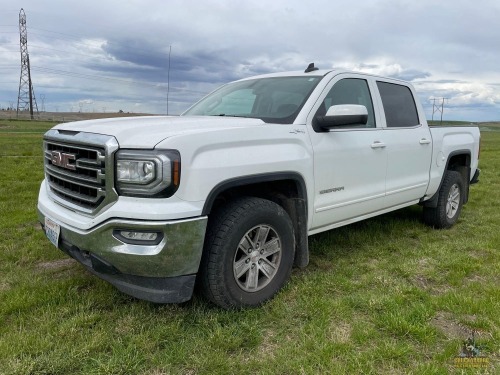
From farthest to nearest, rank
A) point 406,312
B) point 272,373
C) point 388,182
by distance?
point 388,182, point 406,312, point 272,373

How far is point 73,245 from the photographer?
293cm

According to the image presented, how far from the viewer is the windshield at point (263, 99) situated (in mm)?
3635

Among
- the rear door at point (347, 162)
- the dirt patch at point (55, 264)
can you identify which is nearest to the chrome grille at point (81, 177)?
the dirt patch at point (55, 264)

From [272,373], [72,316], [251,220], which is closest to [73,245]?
[72,316]

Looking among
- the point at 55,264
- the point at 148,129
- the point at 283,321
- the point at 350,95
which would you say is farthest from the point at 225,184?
the point at 55,264

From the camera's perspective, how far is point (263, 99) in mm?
3979

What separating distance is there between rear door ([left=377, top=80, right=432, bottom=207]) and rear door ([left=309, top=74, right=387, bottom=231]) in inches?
7.1

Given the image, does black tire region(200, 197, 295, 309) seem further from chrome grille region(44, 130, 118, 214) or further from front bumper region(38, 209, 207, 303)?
chrome grille region(44, 130, 118, 214)

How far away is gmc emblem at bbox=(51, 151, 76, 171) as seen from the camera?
295 cm

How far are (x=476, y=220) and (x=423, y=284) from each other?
297 centimetres

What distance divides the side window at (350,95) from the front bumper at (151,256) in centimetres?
173

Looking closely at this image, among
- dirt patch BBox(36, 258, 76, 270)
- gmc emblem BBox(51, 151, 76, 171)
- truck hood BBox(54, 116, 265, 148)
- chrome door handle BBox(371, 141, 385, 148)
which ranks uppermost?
truck hood BBox(54, 116, 265, 148)

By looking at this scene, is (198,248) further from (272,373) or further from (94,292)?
(94,292)

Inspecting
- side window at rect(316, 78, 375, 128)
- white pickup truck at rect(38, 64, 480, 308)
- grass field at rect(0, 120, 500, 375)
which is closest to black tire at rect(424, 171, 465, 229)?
grass field at rect(0, 120, 500, 375)
